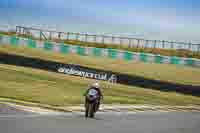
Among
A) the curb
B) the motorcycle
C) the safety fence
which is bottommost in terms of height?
the curb

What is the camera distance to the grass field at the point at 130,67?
46656mm

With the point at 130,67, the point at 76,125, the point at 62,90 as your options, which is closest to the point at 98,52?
the point at 130,67

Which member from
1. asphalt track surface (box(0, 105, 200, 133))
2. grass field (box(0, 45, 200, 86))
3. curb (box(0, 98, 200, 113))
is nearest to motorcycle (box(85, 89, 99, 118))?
asphalt track surface (box(0, 105, 200, 133))

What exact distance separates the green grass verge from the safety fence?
5896mm

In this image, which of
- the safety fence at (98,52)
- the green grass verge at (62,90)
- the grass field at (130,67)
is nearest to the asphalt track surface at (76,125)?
the green grass verge at (62,90)

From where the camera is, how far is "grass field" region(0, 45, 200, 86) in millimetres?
46656

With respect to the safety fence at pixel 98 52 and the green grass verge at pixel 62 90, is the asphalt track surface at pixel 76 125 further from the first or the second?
the safety fence at pixel 98 52

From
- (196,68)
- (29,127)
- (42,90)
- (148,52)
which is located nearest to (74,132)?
(29,127)

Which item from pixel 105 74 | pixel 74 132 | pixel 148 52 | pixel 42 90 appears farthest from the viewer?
pixel 148 52

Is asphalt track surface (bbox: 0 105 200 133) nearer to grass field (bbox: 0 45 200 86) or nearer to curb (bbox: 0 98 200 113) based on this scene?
curb (bbox: 0 98 200 113)

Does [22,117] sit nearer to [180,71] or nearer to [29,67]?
[29,67]

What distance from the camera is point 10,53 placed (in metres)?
48.3

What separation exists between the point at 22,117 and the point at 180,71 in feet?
89.6

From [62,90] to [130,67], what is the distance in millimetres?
12160
